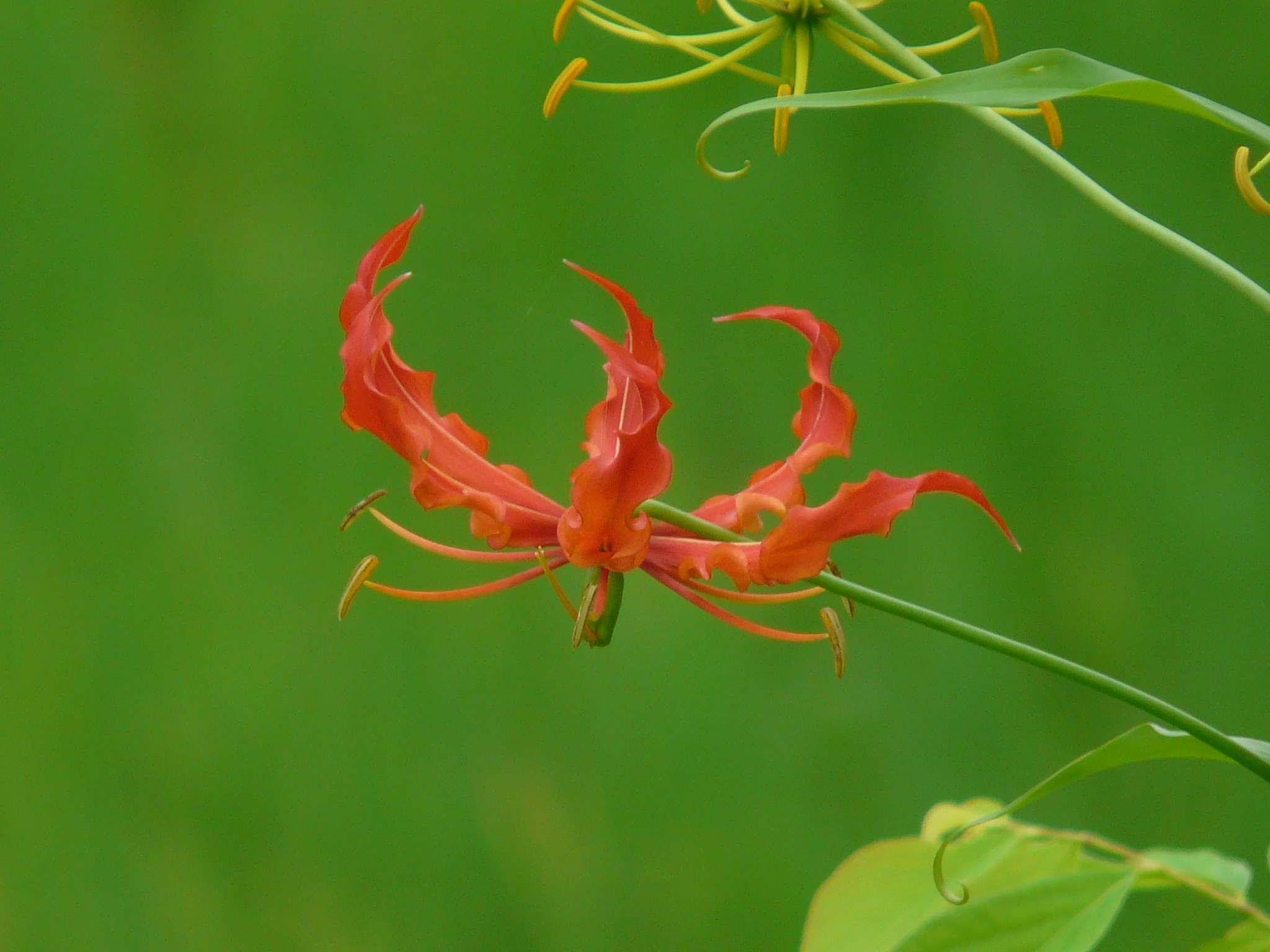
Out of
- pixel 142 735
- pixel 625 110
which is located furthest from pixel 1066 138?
pixel 142 735

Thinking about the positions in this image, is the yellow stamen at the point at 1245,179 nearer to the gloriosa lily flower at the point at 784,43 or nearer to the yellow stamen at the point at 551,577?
the gloriosa lily flower at the point at 784,43

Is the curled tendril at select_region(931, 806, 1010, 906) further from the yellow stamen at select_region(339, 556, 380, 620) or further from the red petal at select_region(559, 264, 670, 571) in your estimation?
the yellow stamen at select_region(339, 556, 380, 620)

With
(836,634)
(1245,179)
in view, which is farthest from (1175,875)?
(1245,179)

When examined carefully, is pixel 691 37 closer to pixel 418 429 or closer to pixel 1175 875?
pixel 418 429

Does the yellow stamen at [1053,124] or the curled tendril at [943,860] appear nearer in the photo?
the curled tendril at [943,860]

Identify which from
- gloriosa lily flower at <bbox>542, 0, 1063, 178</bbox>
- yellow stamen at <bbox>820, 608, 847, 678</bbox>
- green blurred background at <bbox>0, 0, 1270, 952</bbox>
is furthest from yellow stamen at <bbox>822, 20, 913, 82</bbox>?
green blurred background at <bbox>0, 0, 1270, 952</bbox>

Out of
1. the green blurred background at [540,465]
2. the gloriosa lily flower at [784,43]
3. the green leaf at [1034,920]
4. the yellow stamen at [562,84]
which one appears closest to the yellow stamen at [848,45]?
the gloriosa lily flower at [784,43]

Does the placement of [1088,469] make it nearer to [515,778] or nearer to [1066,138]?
[1066,138]

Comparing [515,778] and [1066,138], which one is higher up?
[1066,138]
